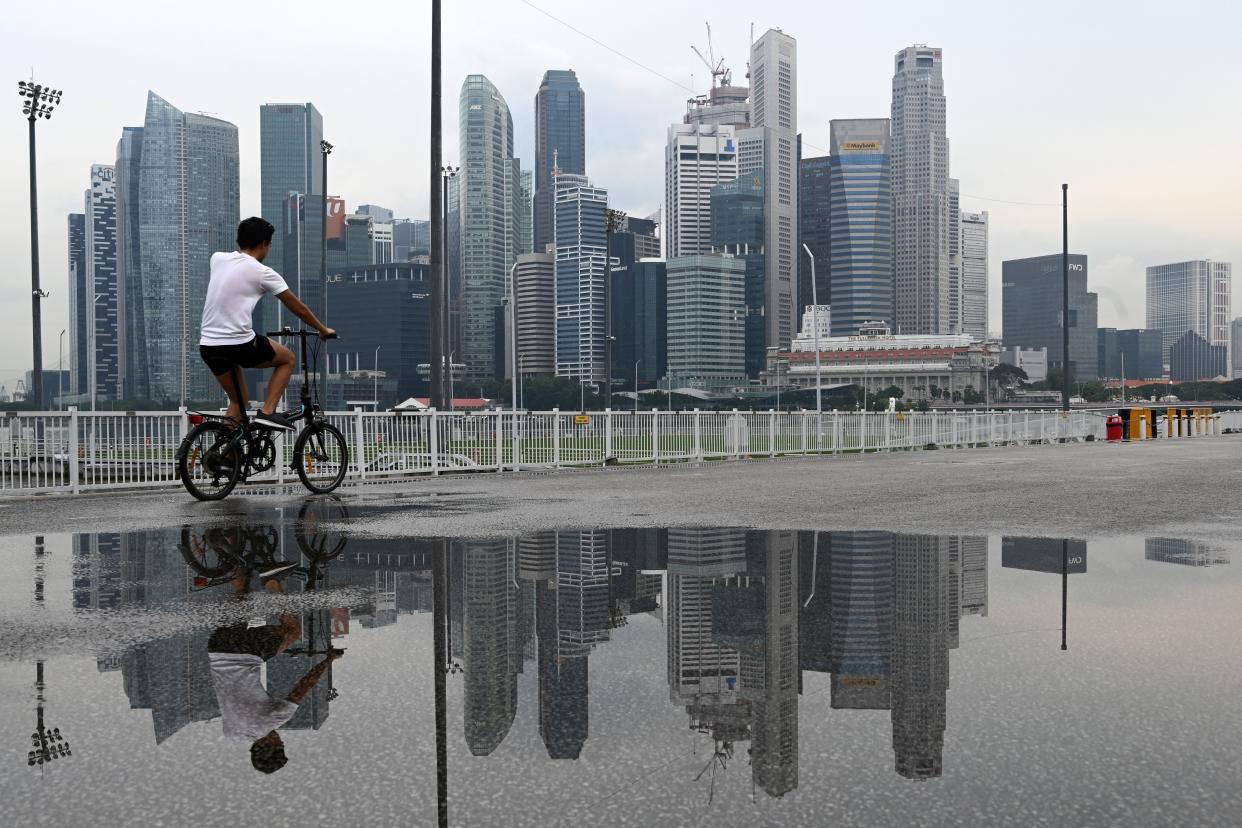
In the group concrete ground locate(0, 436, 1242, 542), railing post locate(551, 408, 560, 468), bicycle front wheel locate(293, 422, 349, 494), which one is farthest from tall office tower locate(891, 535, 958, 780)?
railing post locate(551, 408, 560, 468)

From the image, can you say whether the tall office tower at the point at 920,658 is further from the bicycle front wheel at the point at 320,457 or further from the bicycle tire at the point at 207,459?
the bicycle front wheel at the point at 320,457

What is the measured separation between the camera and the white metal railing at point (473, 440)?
529 inches

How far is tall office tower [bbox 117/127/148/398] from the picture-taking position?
165125 mm

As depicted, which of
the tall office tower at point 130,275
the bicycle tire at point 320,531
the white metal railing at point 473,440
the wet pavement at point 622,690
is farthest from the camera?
the tall office tower at point 130,275

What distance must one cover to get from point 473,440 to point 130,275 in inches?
6902

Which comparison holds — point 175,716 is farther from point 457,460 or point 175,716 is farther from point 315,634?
point 457,460

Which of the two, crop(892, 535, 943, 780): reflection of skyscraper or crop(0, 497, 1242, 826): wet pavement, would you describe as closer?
crop(0, 497, 1242, 826): wet pavement

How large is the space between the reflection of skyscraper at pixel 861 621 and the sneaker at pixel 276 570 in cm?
287

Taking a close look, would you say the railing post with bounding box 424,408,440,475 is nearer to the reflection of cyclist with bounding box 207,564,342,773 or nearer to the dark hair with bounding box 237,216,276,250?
the dark hair with bounding box 237,216,276,250

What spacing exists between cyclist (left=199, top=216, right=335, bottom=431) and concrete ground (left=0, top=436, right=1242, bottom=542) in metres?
1.23

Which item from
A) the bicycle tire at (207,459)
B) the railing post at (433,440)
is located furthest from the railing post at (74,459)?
the railing post at (433,440)

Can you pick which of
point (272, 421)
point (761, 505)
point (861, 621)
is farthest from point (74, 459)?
point (861, 621)

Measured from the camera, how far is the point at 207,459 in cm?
967

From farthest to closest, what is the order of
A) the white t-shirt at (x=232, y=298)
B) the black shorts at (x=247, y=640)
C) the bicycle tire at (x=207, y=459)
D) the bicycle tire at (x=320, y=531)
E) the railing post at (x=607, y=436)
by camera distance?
the railing post at (x=607, y=436) → the bicycle tire at (x=207, y=459) → the white t-shirt at (x=232, y=298) → the bicycle tire at (x=320, y=531) → the black shorts at (x=247, y=640)
